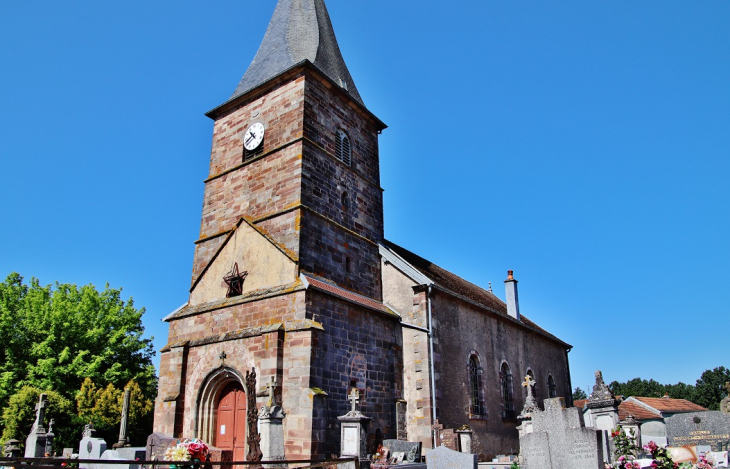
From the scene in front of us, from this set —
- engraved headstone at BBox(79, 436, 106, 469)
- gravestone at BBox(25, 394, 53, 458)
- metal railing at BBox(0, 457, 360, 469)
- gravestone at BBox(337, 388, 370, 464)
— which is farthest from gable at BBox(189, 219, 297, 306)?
metal railing at BBox(0, 457, 360, 469)

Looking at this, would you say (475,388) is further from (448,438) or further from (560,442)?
(560,442)

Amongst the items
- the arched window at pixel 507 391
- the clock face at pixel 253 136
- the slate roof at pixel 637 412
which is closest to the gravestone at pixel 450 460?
the arched window at pixel 507 391

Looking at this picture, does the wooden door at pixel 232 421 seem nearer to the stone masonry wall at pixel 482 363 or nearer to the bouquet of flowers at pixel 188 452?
the stone masonry wall at pixel 482 363

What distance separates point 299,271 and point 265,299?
1323 mm

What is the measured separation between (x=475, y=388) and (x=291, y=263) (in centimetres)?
915

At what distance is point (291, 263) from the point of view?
16172 mm

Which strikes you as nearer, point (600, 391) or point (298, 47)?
point (600, 391)

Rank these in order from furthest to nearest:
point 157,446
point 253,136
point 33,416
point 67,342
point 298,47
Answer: point 67,342 < point 33,416 < point 298,47 < point 253,136 < point 157,446

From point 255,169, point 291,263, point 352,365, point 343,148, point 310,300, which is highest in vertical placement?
point 343,148

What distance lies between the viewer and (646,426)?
26.7 metres

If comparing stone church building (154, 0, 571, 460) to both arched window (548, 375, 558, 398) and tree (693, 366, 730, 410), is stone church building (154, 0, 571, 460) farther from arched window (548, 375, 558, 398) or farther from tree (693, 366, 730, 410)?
tree (693, 366, 730, 410)

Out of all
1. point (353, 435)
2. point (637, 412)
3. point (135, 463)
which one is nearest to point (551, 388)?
point (637, 412)

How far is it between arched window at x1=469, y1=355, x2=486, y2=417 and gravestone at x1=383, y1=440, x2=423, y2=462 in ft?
16.2

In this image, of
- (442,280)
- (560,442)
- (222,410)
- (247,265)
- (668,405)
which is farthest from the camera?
(668,405)
